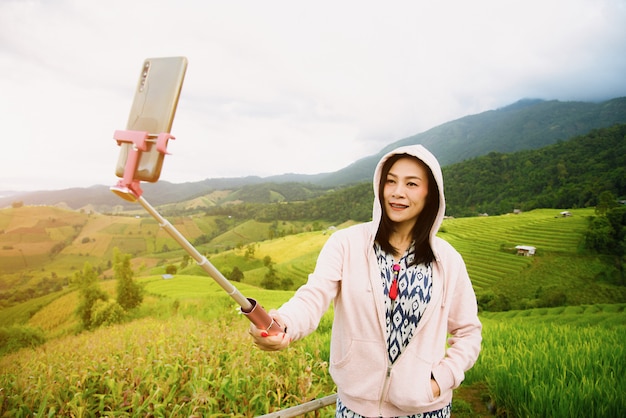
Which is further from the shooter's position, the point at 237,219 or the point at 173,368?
the point at 237,219

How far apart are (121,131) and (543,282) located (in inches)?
743

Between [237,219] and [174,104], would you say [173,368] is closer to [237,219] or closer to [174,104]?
[174,104]

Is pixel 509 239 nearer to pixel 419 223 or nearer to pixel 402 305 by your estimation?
pixel 419 223

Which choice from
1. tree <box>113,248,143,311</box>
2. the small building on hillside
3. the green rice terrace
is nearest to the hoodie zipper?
the green rice terrace

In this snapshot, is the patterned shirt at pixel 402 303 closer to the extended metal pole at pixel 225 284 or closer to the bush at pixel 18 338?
the extended metal pole at pixel 225 284

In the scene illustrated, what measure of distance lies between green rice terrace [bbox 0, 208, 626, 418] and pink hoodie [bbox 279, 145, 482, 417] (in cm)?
146

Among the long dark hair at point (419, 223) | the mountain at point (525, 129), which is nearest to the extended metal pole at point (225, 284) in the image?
the long dark hair at point (419, 223)

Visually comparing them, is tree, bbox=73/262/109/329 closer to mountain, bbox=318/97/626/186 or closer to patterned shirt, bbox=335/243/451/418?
patterned shirt, bbox=335/243/451/418

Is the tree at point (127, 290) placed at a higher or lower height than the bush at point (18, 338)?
higher

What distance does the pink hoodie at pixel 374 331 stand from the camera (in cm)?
133

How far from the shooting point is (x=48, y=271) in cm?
1745

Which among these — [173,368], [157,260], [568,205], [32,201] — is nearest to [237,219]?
[157,260]

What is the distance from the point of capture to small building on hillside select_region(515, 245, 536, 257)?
1699cm

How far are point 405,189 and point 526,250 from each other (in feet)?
62.3
